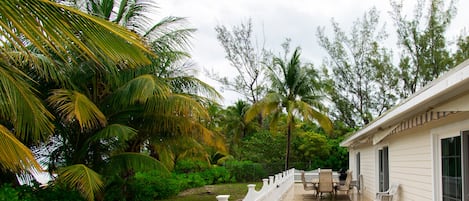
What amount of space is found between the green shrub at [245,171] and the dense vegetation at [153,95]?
7 cm

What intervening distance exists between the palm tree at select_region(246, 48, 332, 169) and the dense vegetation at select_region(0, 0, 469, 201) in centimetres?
7

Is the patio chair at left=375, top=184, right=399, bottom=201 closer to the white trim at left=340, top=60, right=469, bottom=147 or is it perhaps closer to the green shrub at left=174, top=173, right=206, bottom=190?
the white trim at left=340, top=60, right=469, bottom=147

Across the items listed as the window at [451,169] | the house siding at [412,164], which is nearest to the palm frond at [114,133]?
the house siding at [412,164]

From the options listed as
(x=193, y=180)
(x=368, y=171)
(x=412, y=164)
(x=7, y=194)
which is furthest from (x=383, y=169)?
(x=193, y=180)

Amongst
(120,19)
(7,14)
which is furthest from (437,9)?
(7,14)

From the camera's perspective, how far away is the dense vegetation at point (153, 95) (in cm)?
335

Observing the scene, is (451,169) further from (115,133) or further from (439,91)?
(115,133)

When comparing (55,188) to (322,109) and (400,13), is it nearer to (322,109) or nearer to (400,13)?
(322,109)

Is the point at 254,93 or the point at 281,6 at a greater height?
the point at 281,6

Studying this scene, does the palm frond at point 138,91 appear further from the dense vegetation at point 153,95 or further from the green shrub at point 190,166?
the green shrub at point 190,166

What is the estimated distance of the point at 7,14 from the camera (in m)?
2.36

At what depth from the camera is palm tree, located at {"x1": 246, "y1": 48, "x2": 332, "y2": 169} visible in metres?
23.7

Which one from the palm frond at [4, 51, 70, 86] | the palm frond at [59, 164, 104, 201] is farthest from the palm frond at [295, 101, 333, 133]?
the palm frond at [59, 164, 104, 201]

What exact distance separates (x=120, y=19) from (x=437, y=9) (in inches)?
1020
